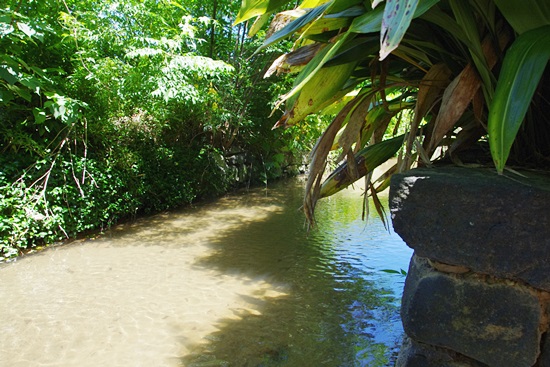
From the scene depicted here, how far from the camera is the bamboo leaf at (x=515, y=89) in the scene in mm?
959

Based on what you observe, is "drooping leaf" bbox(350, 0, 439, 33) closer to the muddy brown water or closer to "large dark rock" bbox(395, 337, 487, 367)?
"large dark rock" bbox(395, 337, 487, 367)

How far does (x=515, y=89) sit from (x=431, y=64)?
58 centimetres

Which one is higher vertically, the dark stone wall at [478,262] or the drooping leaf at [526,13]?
the drooping leaf at [526,13]

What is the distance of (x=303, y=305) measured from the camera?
3.22 metres

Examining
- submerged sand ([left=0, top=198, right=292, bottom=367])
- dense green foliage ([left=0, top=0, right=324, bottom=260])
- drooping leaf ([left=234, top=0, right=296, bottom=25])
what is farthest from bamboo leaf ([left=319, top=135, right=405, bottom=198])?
dense green foliage ([left=0, top=0, right=324, bottom=260])

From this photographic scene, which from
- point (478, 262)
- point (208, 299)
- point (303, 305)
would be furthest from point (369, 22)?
point (208, 299)

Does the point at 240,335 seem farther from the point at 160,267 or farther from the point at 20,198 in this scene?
the point at 20,198

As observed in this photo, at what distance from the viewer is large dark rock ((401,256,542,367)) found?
44.3 inches

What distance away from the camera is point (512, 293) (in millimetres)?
1137

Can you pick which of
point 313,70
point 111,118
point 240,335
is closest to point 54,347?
point 240,335

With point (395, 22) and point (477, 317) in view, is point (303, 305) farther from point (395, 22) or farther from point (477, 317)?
point (395, 22)

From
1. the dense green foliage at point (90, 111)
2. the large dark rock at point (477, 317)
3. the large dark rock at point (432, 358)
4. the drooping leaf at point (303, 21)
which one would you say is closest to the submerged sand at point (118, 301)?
the dense green foliage at point (90, 111)

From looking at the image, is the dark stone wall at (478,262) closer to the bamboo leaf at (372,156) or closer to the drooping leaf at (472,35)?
the drooping leaf at (472,35)

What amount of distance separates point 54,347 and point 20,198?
2.68 m
